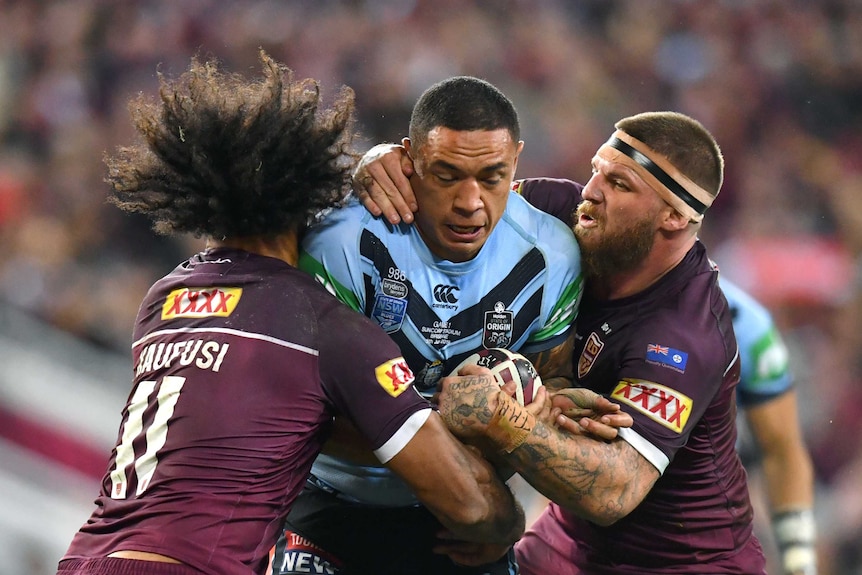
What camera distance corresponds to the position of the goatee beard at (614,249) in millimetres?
4039

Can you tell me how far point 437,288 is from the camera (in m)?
3.88

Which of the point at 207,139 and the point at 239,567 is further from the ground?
the point at 207,139

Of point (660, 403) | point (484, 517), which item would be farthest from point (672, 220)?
point (484, 517)

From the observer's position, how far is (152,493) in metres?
3.14

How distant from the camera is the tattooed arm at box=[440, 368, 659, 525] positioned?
3566mm

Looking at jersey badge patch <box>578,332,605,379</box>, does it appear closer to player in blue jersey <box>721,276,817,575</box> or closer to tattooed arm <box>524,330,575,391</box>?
tattooed arm <box>524,330,575,391</box>

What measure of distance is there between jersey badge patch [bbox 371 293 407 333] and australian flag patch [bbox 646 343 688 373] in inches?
32.9

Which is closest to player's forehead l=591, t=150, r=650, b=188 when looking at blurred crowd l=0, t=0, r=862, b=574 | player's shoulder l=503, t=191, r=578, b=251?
player's shoulder l=503, t=191, r=578, b=251

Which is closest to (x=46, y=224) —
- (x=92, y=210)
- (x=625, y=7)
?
(x=92, y=210)

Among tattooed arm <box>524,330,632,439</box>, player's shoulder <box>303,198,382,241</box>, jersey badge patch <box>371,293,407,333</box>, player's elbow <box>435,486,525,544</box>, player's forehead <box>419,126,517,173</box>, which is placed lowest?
player's elbow <box>435,486,525,544</box>

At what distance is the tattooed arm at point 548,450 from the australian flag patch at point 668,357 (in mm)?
304

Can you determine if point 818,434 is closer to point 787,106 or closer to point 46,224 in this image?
point 787,106

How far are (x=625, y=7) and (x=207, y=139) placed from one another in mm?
7489

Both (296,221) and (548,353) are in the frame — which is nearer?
(296,221)
